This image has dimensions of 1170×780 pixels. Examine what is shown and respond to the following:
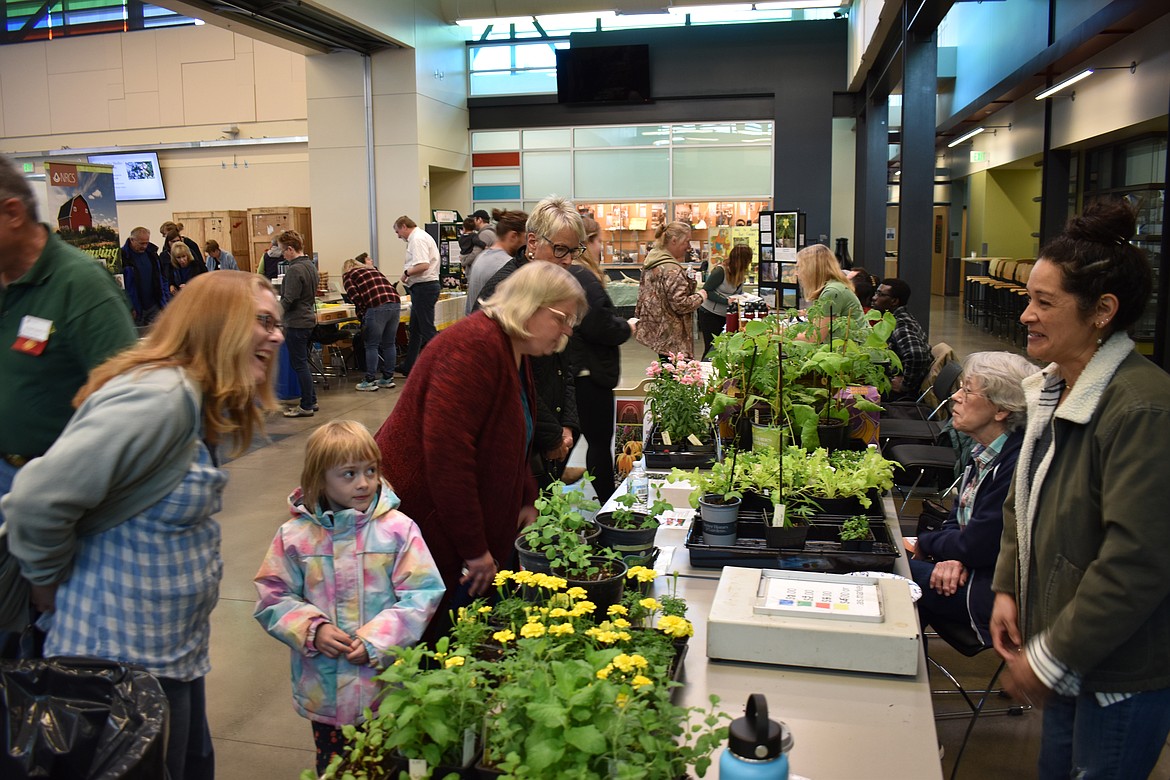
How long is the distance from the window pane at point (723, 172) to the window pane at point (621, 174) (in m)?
0.28

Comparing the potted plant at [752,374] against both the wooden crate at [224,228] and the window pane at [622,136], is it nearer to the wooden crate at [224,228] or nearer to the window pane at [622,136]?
the window pane at [622,136]

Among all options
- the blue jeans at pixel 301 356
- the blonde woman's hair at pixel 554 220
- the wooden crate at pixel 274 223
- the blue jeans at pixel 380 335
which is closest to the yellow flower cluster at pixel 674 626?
the blonde woman's hair at pixel 554 220

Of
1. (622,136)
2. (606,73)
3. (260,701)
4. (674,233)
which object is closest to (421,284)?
(674,233)

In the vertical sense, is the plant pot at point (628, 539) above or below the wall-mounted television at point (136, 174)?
below

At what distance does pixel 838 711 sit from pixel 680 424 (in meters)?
2.11

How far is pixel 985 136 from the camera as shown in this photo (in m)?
17.7

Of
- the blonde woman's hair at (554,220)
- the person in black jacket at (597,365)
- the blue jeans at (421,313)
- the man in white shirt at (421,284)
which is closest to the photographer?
the blonde woman's hair at (554,220)

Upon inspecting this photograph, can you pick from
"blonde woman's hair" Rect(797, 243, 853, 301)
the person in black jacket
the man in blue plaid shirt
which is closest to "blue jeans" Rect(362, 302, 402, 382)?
"blonde woman's hair" Rect(797, 243, 853, 301)

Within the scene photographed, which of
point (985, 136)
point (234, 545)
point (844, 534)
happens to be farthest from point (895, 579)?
point (985, 136)

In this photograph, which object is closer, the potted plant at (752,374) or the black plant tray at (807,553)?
the black plant tray at (807,553)

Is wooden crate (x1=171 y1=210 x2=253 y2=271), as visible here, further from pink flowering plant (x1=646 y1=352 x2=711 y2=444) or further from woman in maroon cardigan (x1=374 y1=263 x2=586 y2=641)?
woman in maroon cardigan (x1=374 y1=263 x2=586 y2=641)

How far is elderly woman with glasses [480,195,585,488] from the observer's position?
350cm

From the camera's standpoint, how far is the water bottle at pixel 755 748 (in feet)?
4.25

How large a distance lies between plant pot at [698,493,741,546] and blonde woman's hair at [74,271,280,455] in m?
1.27
